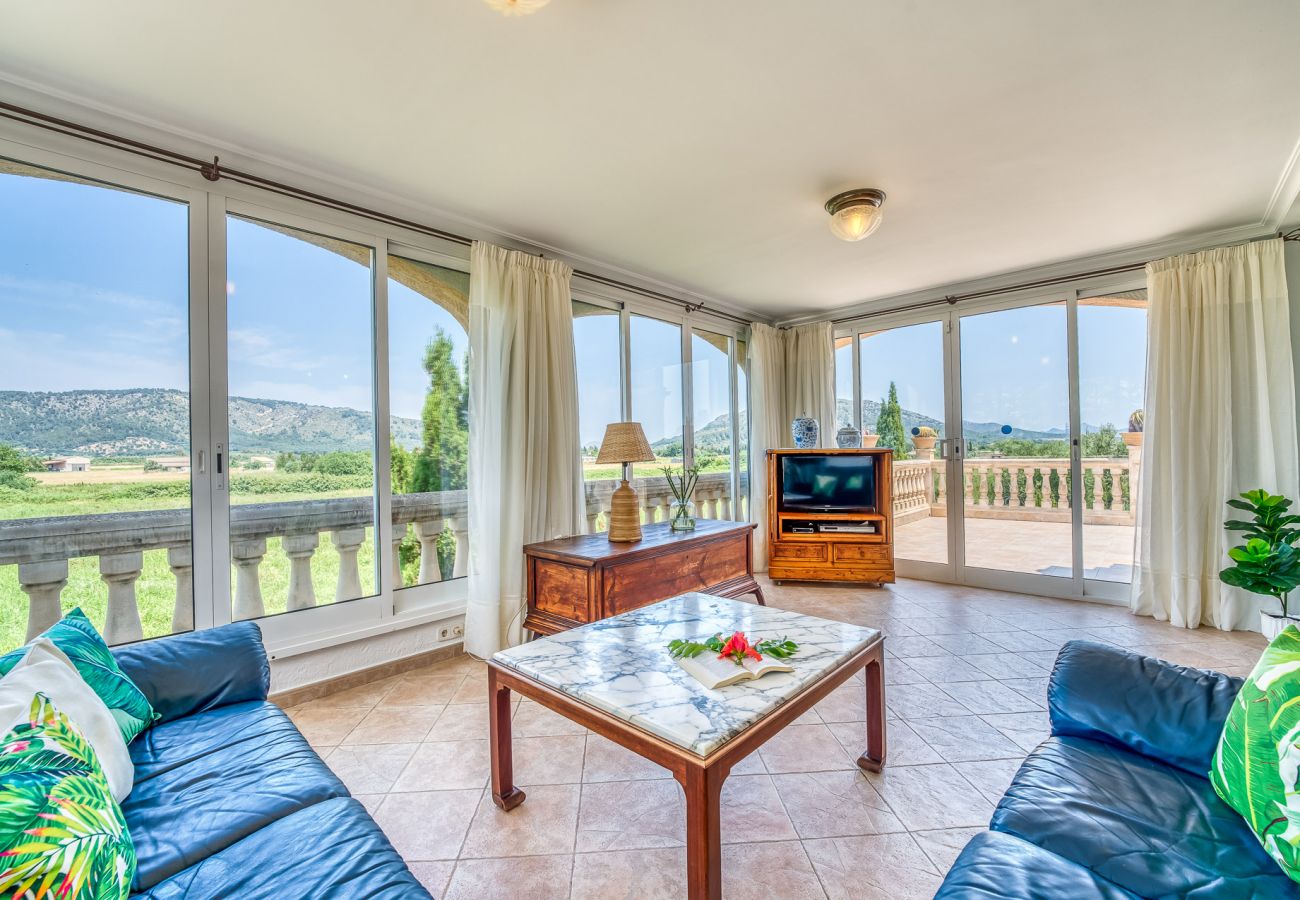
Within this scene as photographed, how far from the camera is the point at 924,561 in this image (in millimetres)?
4496

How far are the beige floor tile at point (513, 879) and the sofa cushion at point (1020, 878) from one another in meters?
0.94

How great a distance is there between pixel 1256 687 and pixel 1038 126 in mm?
2056

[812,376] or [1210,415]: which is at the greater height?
[812,376]

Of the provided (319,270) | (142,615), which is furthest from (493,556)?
(319,270)

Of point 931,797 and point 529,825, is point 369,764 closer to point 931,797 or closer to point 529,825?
point 529,825

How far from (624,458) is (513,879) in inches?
75.0

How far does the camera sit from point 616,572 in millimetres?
2713

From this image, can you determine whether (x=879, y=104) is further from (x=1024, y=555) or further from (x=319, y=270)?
(x=1024, y=555)

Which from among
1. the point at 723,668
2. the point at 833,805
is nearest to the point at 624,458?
the point at 723,668

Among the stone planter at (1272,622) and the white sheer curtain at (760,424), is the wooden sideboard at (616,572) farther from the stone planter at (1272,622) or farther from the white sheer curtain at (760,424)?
the stone planter at (1272,622)

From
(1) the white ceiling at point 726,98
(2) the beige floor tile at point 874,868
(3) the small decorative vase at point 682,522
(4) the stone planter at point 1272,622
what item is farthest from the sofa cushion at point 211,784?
(4) the stone planter at point 1272,622

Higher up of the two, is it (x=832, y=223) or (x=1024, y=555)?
(x=832, y=223)

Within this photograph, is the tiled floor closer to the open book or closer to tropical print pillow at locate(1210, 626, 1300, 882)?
the open book

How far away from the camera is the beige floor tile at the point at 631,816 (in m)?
1.55
